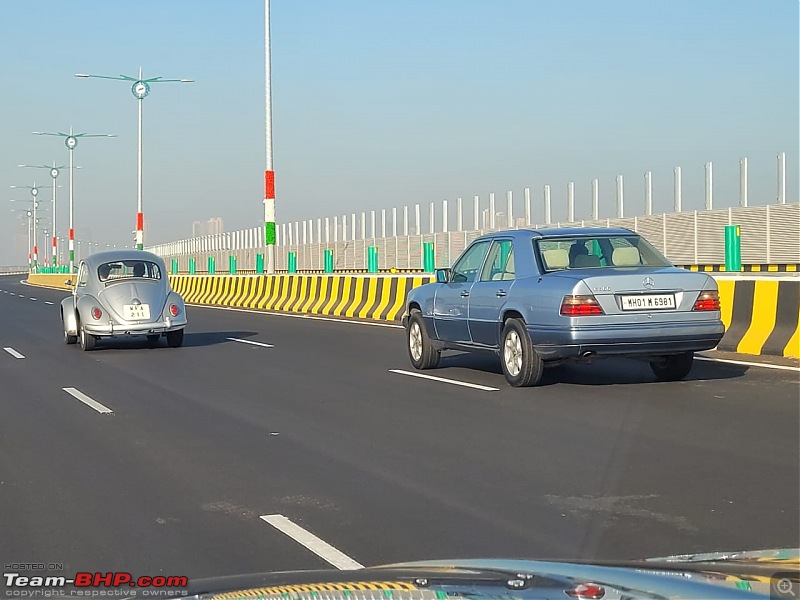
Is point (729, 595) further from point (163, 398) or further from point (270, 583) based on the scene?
point (163, 398)

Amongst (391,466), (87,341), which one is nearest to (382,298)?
(87,341)

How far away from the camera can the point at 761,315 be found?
14492 millimetres

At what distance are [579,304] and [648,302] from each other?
2.23ft

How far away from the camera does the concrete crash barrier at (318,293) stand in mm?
24375

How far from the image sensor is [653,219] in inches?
1252

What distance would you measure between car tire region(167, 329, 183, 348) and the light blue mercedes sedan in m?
6.79

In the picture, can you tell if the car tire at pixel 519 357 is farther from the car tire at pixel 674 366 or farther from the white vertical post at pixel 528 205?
the white vertical post at pixel 528 205

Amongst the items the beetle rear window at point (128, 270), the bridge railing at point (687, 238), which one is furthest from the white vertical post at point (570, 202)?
the beetle rear window at point (128, 270)

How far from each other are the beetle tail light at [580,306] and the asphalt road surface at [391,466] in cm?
80

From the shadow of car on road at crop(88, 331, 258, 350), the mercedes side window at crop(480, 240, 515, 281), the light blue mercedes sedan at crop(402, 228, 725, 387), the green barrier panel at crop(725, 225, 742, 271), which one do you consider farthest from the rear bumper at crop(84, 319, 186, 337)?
the green barrier panel at crop(725, 225, 742, 271)

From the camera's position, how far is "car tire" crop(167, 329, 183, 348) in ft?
61.8

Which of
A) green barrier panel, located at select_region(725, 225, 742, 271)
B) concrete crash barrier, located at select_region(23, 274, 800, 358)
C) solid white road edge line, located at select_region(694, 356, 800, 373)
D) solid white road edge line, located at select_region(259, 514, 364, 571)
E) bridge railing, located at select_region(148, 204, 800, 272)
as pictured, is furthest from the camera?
bridge railing, located at select_region(148, 204, 800, 272)

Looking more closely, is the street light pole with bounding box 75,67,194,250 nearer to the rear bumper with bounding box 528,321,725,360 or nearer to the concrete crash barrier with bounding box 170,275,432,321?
the concrete crash barrier with bounding box 170,275,432,321

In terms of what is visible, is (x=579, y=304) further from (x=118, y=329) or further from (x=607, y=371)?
(x=118, y=329)
